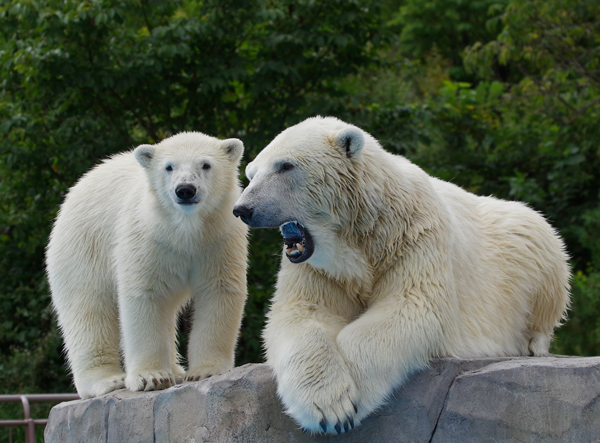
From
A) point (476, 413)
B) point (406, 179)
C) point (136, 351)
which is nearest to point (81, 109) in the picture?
point (136, 351)

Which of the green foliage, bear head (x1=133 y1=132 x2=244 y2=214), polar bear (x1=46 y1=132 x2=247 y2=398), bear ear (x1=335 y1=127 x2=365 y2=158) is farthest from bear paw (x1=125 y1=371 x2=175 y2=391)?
the green foliage

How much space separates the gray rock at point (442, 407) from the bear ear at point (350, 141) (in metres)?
1.00

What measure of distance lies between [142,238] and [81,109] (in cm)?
394

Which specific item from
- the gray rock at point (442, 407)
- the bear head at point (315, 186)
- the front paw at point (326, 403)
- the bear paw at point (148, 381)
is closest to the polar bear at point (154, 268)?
the bear paw at point (148, 381)

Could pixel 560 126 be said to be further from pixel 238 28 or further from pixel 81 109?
pixel 81 109

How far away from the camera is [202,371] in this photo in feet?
12.0

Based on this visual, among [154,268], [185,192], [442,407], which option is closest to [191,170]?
[185,192]

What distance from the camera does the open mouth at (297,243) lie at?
119 inches

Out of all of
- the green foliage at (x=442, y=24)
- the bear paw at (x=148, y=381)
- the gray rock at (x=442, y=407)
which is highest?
the green foliage at (x=442, y=24)

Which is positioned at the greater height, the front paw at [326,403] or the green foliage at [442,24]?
the green foliage at [442,24]

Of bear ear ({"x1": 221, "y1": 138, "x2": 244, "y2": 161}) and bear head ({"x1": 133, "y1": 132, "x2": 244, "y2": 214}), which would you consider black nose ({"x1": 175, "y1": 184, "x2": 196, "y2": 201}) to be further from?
bear ear ({"x1": 221, "y1": 138, "x2": 244, "y2": 161})

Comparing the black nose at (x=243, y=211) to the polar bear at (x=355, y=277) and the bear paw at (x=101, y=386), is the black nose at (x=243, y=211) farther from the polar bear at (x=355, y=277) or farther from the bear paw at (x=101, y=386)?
the bear paw at (x=101, y=386)

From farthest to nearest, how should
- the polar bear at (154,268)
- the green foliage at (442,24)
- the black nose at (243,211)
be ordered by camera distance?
the green foliage at (442,24), the polar bear at (154,268), the black nose at (243,211)

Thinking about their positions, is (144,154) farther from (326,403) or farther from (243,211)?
(326,403)
